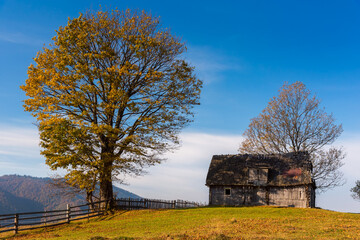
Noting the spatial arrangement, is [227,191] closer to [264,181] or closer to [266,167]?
[264,181]

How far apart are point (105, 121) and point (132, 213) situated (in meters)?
9.63

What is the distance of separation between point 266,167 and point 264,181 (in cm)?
188

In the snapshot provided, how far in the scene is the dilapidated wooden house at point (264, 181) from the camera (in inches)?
1561

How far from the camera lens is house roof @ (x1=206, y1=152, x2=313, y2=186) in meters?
40.4

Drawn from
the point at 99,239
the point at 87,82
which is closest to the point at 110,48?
the point at 87,82

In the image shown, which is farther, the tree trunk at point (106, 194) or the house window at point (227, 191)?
the house window at point (227, 191)

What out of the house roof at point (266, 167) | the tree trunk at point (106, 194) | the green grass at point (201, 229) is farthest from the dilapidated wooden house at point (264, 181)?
the tree trunk at point (106, 194)

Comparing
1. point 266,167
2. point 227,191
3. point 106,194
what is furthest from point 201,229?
point 266,167

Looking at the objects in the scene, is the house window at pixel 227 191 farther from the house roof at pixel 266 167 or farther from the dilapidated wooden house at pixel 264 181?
the house roof at pixel 266 167

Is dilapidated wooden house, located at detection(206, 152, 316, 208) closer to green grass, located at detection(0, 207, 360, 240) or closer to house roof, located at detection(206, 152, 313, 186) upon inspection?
house roof, located at detection(206, 152, 313, 186)

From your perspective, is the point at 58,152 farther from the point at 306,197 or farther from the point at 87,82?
the point at 306,197

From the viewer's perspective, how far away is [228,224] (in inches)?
906

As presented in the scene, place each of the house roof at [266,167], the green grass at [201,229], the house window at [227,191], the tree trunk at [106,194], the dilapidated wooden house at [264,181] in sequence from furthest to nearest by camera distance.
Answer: the house window at [227,191] < the house roof at [266,167] < the dilapidated wooden house at [264,181] < the tree trunk at [106,194] < the green grass at [201,229]

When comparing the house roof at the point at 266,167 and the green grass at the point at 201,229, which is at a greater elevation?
the house roof at the point at 266,167
